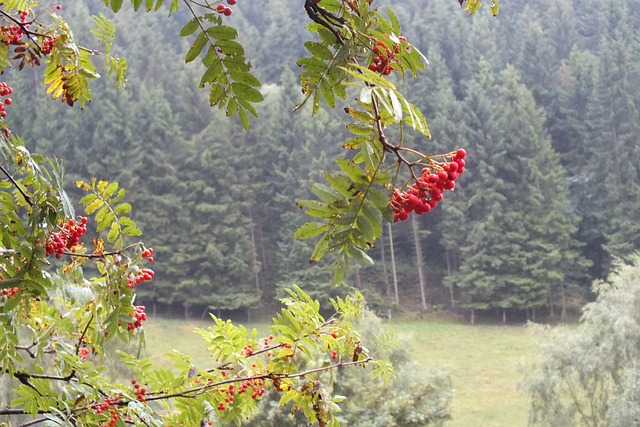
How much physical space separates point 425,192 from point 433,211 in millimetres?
26905

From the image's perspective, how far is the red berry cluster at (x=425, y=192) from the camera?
939mm

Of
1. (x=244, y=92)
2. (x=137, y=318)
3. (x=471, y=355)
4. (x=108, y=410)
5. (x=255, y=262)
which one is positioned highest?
(x=244, y=92)

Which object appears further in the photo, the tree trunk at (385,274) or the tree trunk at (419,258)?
the tree trunk at (385,274)

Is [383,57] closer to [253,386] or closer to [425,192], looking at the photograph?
[425,192]

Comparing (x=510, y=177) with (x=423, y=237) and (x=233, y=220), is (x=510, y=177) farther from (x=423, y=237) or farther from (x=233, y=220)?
(x=233, y=220)

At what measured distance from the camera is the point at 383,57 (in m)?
1.01

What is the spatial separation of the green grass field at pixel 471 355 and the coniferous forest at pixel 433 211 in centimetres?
154

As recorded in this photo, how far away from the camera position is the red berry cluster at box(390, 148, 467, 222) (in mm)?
939

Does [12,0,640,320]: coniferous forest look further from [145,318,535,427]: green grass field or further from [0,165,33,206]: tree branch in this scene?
[0,165,33,206]: tree branch

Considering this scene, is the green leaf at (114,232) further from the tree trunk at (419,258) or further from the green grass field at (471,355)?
the tree trunk at (419,258)

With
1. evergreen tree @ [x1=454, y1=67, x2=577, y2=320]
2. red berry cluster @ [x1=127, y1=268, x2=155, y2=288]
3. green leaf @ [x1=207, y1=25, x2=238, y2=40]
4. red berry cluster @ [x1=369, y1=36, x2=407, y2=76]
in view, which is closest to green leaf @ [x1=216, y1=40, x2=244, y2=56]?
green leaf @ [x1=207, y1=25, x2=238, y2=40]

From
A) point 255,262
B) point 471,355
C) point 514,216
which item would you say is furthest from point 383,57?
point 255,262

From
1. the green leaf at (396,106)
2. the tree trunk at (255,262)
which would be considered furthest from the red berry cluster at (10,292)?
the tree trunk at (255,262)

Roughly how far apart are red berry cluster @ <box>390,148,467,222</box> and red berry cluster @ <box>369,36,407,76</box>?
162 mm
